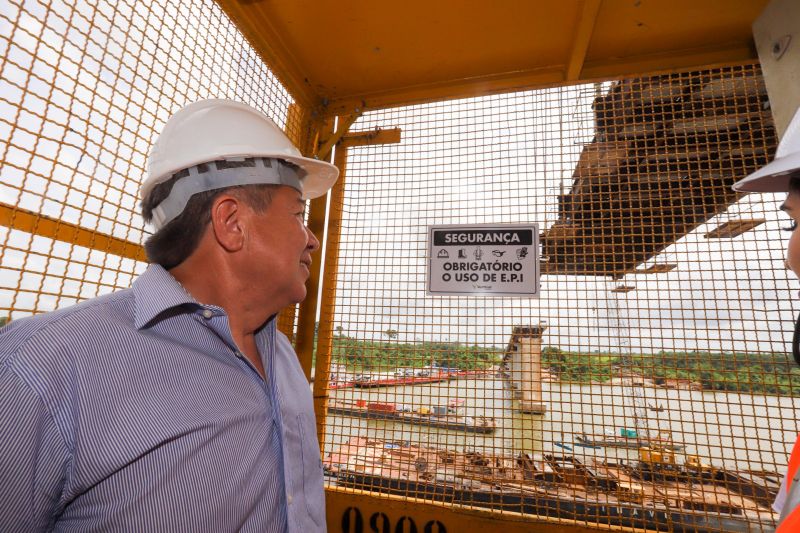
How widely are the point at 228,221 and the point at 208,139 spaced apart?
295 mm

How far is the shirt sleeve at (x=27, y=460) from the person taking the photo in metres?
0.68

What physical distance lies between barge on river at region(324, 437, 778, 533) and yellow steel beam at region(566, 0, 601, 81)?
2.21 m

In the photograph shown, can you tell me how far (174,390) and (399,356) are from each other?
1361 millimetres

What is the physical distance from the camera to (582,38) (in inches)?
80.7

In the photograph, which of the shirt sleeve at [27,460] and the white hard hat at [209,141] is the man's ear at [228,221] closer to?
the white hard hat at [209,141]

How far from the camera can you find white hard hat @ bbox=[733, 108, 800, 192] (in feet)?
4.07

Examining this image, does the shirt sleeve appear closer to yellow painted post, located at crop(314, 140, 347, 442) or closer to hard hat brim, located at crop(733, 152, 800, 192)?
yellow painted post, located at crop(314, 140, 347, 442)

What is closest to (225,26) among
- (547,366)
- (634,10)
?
(634,10)

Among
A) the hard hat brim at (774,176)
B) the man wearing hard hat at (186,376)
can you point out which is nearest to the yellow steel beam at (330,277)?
the man wearing hard hat at (186,376)

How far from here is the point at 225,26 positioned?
72.7 inches

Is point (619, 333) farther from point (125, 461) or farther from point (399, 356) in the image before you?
point (125, 461)

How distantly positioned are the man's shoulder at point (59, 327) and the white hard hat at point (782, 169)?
2068mm

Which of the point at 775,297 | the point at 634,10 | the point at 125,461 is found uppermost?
the point at 634,10

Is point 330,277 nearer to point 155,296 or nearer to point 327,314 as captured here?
point 327,314
